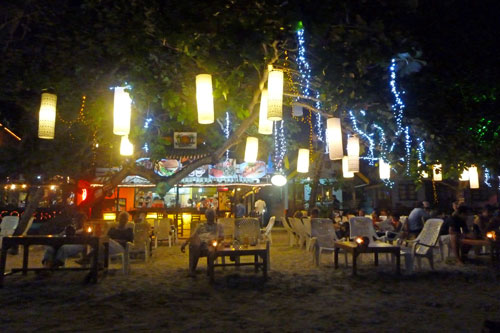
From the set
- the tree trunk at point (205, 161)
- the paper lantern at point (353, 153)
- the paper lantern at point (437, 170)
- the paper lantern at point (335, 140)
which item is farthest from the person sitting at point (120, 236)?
the paper lantern at point (437, 170)

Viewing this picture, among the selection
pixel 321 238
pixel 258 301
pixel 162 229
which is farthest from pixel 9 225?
pixel 258 301

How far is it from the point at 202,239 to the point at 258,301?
2587 millimetres

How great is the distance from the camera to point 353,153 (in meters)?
9.66

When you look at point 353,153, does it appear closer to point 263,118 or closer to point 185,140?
point 263,118

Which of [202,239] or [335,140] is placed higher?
[335,140]

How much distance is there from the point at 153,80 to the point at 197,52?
1418 millimetres

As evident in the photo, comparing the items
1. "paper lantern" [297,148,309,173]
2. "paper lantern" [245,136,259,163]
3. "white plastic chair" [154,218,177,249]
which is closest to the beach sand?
"paper lantern" [245,136,259,163]

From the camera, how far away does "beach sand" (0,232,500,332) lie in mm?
4133

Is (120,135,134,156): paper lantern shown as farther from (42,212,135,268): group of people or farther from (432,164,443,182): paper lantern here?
(432,164,443,182): paper lantern

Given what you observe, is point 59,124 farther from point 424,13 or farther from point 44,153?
point 424,13

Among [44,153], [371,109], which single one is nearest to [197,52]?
[371,109]

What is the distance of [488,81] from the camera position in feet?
26.1

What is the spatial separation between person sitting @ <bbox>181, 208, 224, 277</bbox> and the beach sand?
1.03 ft

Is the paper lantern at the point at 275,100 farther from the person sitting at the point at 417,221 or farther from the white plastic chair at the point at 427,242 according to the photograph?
the person sitting at the point at 417,221
